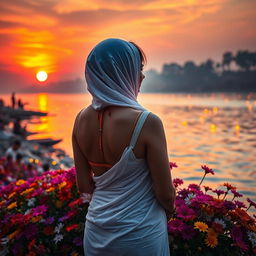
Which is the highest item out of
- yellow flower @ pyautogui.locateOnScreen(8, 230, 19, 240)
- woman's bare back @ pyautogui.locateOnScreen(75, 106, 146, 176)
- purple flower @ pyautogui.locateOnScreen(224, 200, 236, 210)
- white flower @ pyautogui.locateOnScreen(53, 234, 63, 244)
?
woman's bare back @ pyautogui.locateOnScreen(75, 106, 146, 176)

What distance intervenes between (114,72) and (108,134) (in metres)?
0.39

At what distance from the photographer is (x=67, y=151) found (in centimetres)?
1980

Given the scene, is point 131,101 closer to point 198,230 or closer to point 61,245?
point 198,230

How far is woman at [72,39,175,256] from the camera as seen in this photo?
1.95 m

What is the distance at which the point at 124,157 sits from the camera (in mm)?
1957

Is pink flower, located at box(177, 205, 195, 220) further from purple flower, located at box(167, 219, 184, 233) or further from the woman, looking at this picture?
the woman

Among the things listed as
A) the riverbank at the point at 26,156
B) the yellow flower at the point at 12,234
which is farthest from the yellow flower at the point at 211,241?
the riverbank at the point at 26,156

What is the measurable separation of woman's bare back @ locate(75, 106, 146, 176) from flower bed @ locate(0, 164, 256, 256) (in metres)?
1.05

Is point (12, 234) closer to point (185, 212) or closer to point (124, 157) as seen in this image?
point (185, 212)

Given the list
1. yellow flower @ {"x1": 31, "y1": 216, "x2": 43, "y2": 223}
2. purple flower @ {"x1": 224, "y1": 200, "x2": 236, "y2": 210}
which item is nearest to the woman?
purple flower @ {"x1": 224, "y1": 200, "x2": 236, "y2": 210}

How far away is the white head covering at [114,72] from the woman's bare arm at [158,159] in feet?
0.58

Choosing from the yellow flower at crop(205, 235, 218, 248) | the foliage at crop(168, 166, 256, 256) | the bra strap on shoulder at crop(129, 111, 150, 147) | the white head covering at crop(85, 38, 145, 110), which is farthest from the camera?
the foliage at crop(168, 166, 256, 256)

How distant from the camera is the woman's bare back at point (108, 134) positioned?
1.95 meters

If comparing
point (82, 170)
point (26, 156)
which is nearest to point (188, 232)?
point (82, 170)
